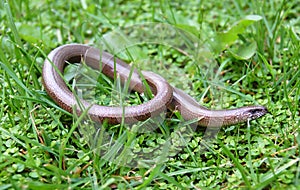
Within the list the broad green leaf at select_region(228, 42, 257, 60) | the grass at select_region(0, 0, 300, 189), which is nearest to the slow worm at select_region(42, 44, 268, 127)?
the grass at select_region(0, 0, 300, 189)

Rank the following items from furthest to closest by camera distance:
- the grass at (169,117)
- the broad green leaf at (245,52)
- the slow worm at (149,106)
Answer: the broad green leaf at (245,52) → the slow worm at (149,106) → the grass at (169,117)

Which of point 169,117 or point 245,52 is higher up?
point 245,52

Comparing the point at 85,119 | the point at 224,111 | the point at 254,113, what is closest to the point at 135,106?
the point at 85,119

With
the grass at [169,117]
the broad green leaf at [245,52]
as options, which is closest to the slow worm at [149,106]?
the grass at [169,117]

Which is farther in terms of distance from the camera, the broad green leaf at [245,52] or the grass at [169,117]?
the broad green leaf at [245,52]

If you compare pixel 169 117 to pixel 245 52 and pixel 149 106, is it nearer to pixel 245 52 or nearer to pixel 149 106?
pixel 149 106

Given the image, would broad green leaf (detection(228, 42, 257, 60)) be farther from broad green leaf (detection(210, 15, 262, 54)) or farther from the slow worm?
the slow worm

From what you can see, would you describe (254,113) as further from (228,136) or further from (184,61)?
(184,61)

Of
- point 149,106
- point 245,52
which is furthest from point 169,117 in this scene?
point 245,52

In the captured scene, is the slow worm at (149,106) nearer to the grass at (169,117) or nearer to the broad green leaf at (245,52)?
the grass at (169,117)
